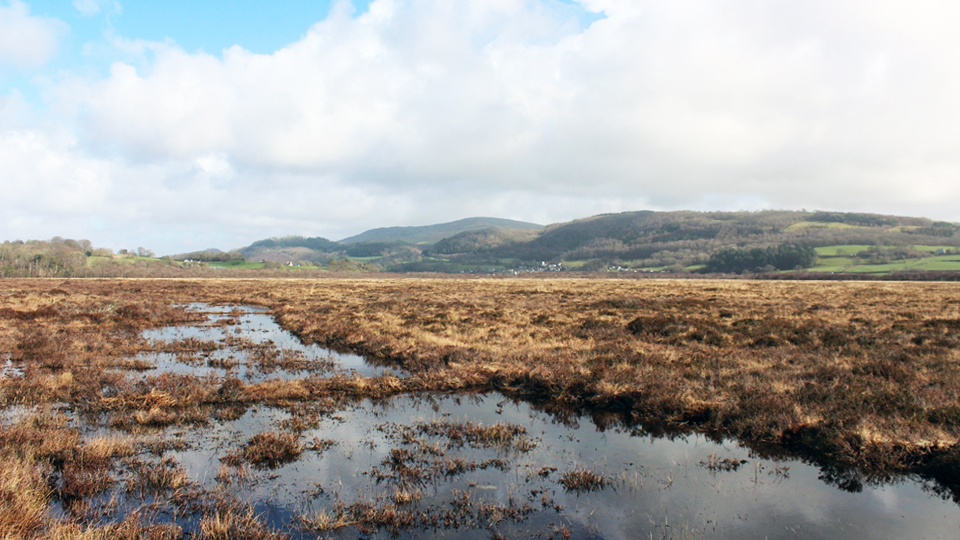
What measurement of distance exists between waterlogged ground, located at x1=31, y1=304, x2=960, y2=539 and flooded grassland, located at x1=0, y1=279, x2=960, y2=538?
0.04m

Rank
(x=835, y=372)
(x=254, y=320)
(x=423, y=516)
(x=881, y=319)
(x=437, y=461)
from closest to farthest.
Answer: (x=423, y=516)
(x=437, y=461)
(x=835, y=372)
(x=881, y=319)
(x=254, y=320)

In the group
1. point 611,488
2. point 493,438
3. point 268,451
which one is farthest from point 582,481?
point 268,451

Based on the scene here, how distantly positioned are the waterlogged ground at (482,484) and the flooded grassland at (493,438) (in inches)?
1.6

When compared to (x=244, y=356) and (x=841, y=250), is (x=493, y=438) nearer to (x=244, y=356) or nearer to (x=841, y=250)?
(x=244, y=356)

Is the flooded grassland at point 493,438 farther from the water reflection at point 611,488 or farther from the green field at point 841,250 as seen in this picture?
the green field at point 841,250

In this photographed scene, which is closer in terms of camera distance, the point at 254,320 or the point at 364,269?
the point at 254,320

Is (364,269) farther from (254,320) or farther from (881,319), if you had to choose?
(881,319)

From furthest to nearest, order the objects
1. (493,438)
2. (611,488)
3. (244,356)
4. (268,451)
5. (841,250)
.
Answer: (841,250) → (244,356) → (493,438) → (268,451) → (611,488)

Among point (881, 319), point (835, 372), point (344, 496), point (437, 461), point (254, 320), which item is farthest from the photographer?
point (254, 320)

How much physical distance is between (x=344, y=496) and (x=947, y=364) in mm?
17028

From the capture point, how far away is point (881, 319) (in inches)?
898

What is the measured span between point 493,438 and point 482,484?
2041 mm

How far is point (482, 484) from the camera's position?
7605 millimetres

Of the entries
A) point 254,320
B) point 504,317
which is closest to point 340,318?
point 254,320
